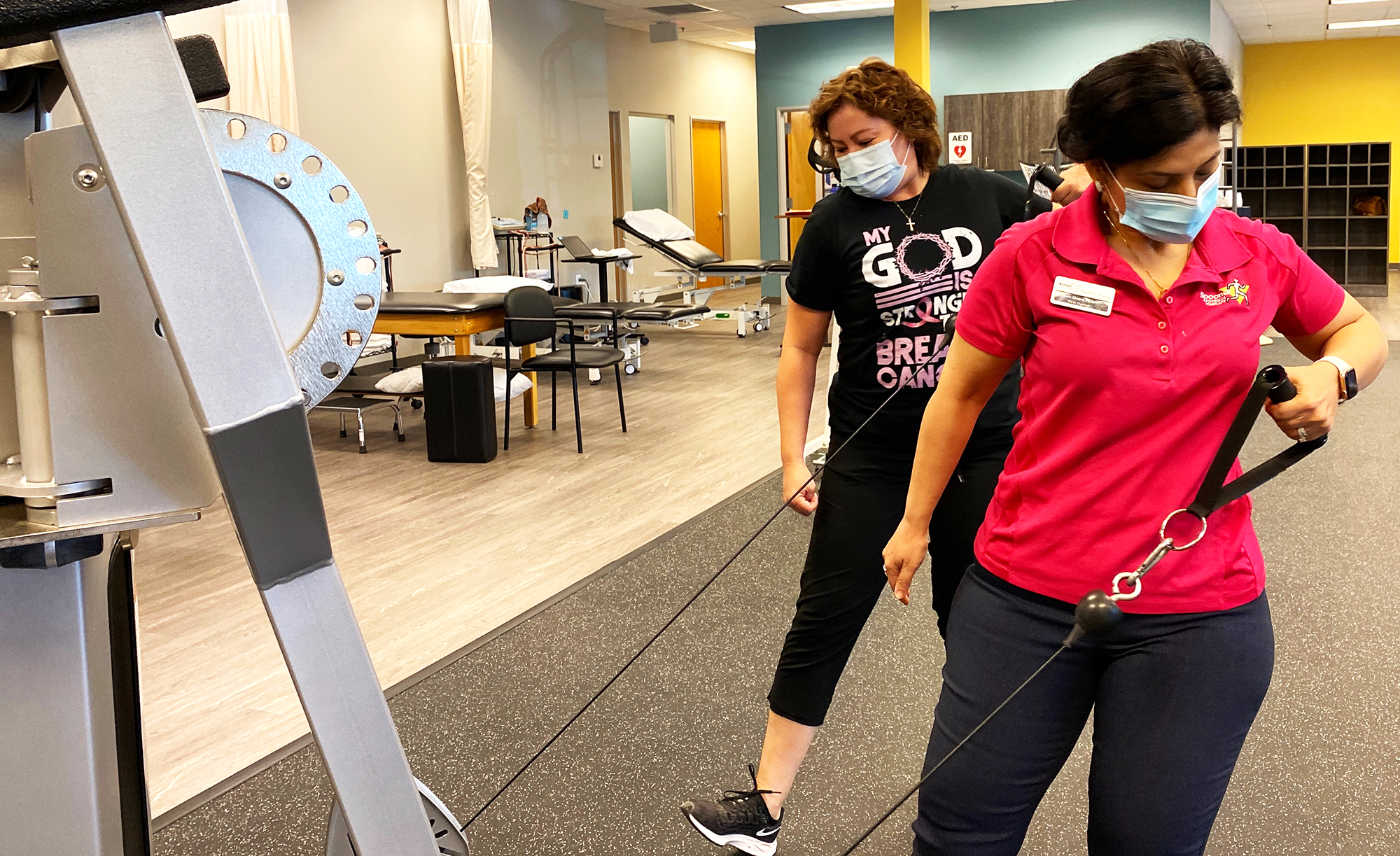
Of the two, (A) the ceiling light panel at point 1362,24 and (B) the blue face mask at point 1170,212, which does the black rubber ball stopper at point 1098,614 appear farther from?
(A) the ceiling light panel at point 1362,24

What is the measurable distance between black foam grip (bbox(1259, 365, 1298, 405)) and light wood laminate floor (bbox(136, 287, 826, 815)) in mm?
2216

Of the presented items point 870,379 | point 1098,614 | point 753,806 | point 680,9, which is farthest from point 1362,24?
point 1098,614

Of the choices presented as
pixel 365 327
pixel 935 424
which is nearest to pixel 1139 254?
pixel 935 424

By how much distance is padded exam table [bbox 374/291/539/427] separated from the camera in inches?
221

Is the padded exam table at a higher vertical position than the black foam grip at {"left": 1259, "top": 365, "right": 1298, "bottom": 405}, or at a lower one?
lower

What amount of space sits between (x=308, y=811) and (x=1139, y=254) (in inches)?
75.3

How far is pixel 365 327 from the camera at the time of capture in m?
0.86

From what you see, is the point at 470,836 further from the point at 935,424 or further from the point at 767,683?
the point at 935,424

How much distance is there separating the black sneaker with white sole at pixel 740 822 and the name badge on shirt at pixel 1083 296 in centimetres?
114

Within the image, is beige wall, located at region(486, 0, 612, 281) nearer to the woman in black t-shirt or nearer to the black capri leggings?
the woman in black t-shirt

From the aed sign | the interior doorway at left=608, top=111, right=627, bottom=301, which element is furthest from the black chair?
the interior doorway at left=608, top=111, right=627, bottom=301

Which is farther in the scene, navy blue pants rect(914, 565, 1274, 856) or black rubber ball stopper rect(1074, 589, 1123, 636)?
navy blue pants rect(914, 565, 1274, 856)

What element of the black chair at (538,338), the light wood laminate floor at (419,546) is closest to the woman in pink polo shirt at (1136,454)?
the light wood laminate floor at (419,546)

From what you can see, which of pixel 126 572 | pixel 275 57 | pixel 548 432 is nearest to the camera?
pixel 126 572
